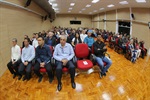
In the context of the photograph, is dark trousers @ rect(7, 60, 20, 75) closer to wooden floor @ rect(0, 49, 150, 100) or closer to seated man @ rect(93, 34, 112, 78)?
wooden floor @ rect(0, 49, 150, 100)

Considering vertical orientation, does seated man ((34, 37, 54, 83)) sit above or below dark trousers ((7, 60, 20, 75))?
above

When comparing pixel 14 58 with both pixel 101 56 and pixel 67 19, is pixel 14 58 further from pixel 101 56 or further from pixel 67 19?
pixel 67 19

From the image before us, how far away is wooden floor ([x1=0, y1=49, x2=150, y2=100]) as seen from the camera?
2947 mm

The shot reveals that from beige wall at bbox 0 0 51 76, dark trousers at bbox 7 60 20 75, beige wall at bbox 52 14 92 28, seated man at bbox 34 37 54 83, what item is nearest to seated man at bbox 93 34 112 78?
seated man at bbox 34 37 54 83

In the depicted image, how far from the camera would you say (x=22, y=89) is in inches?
129

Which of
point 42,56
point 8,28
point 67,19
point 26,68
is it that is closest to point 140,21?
point 42,56

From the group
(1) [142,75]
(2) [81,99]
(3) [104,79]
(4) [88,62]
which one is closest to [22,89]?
(2) [81,99]

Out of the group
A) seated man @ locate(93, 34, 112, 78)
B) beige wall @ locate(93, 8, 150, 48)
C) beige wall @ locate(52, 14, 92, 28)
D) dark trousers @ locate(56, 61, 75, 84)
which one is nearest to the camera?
dark trousers @ locate(56, 61, 75, 84)

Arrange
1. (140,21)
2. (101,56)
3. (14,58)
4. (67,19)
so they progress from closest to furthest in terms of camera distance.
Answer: (14,58)
(101,56)
(140,21)
(67,19)

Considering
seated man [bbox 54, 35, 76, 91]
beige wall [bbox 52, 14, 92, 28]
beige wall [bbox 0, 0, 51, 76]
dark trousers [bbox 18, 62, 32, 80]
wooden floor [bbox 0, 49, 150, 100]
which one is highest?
beige wall [bbox 52, 14, 92, 28]

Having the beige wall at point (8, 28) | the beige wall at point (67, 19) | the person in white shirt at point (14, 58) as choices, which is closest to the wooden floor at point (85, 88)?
the person in white shirt at point (14, 58)

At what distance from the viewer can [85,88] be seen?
3307mm

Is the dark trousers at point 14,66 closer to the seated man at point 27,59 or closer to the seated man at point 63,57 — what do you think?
the seated man at point 27,59

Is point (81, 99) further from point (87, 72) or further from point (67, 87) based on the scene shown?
point (87, 72)
